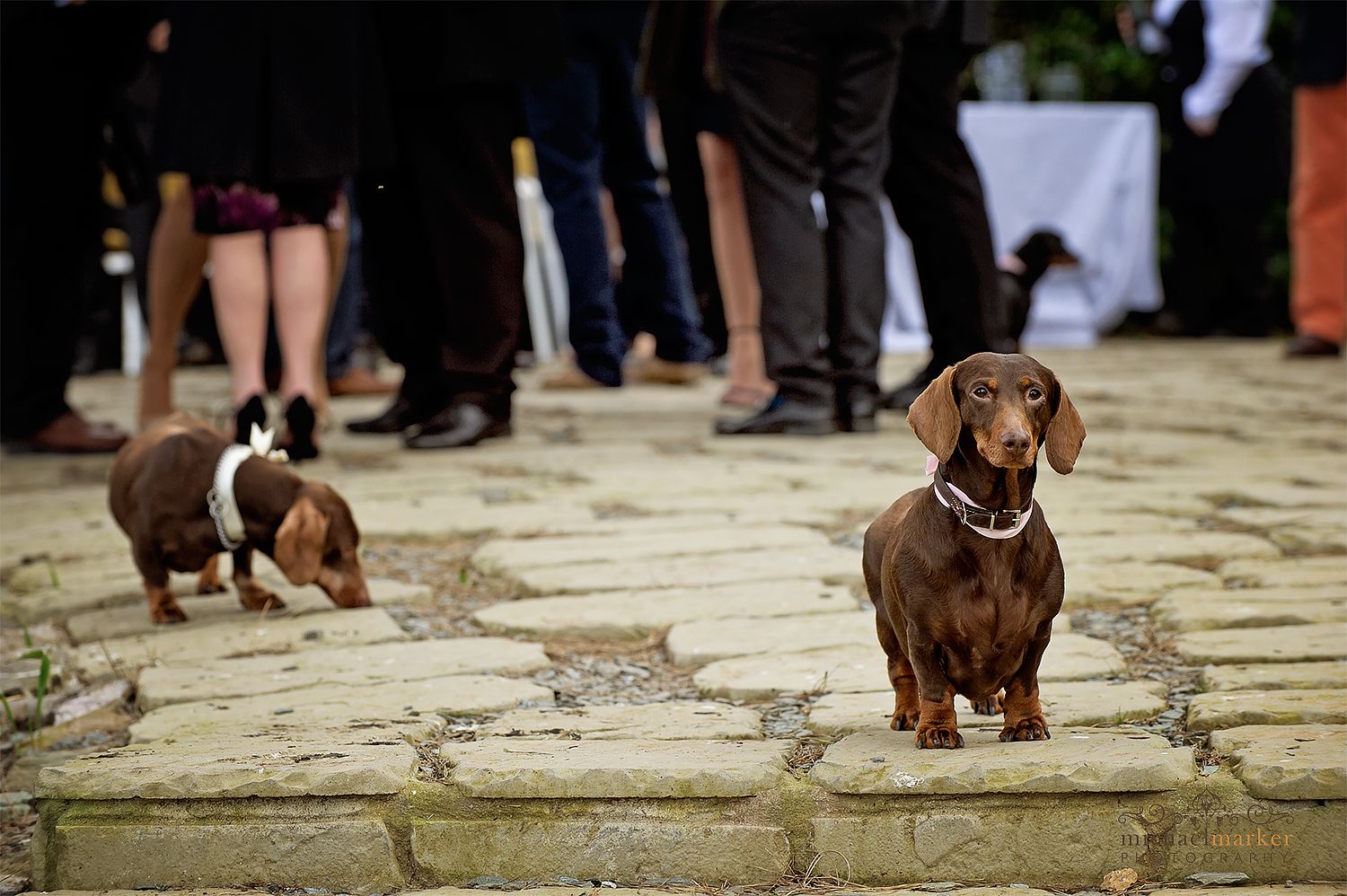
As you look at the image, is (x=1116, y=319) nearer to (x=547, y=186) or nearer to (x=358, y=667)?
(x=547, y=186)

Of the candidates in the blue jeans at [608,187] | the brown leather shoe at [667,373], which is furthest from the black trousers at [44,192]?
the brown leather shoe at [667,373]

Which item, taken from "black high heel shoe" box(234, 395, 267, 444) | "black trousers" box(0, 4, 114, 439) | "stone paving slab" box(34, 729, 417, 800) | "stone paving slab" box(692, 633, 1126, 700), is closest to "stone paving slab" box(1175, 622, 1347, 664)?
"stone paving slab" box(692, 633, 1126, 700)

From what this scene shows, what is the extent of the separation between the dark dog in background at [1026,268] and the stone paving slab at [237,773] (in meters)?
5.35

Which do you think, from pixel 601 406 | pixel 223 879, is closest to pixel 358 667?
pixel 223 879

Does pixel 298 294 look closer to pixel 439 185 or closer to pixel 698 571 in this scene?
pixel 439 185

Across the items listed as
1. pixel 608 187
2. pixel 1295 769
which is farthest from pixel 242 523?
pixel 608 187

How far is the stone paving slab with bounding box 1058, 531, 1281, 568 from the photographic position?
10.3ft

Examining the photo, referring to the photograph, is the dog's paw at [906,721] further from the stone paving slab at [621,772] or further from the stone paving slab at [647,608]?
the stone paving slab at [647,608]

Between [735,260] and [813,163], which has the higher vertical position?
[813,163]

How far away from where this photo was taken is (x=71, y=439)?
4.89 meters

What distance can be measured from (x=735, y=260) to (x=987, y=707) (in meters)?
3.59

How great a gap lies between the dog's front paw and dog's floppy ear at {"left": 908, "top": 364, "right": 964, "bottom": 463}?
1554 mm

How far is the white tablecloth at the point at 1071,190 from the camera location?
938 cm

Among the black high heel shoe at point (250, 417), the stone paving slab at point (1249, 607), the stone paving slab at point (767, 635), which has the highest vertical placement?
the black high heel shoe at point (250, 417)
